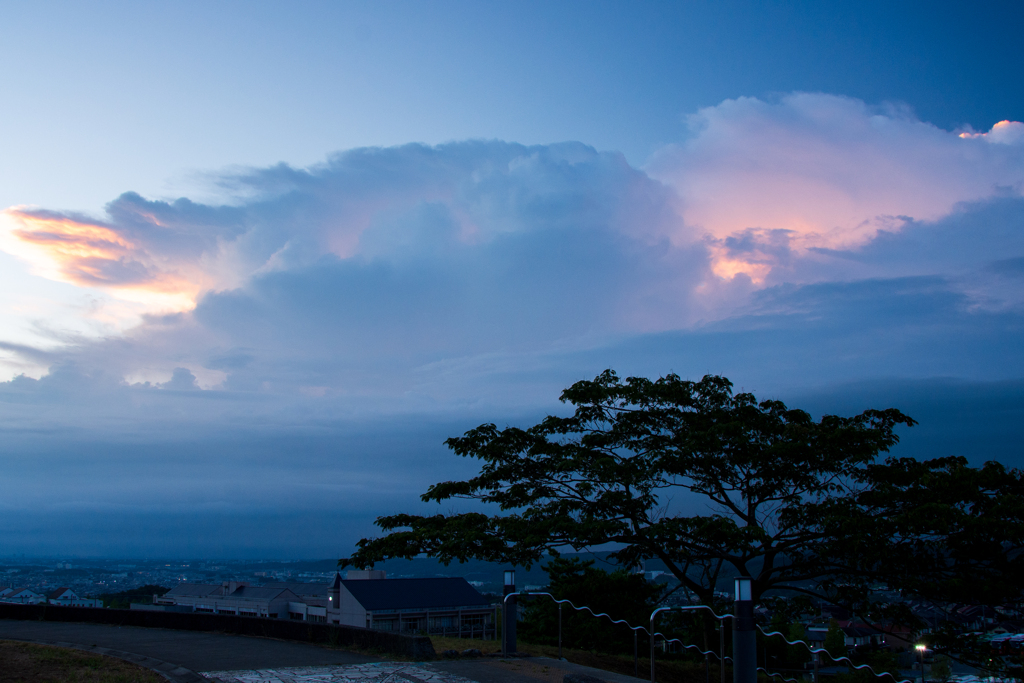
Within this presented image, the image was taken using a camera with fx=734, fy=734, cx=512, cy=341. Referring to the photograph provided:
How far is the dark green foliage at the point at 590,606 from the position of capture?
64.4ft

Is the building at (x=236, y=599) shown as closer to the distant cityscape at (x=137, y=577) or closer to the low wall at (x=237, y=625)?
the distant cityscape at (x=137, y=577)

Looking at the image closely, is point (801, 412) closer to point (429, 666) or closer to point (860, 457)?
point (860, 457)

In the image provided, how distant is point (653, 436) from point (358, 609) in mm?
25678

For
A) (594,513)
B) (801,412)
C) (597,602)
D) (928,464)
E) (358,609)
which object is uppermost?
(801,412)

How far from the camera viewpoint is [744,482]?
54.9 ft

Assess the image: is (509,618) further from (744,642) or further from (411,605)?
(411,605)

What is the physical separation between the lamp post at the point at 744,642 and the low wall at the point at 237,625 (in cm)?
452

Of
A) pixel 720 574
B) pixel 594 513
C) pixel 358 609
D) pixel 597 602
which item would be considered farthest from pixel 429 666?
pixel 358 609

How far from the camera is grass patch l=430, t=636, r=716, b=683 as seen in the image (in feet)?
39.2

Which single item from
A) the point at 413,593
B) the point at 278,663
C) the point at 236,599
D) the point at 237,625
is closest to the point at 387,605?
the point at 413,593

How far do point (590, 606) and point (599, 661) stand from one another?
8.10 m

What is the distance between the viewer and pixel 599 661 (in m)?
13.3

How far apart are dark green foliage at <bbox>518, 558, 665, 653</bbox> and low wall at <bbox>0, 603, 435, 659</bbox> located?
8.28 meters

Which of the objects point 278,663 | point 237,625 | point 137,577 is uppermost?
point 278,663
